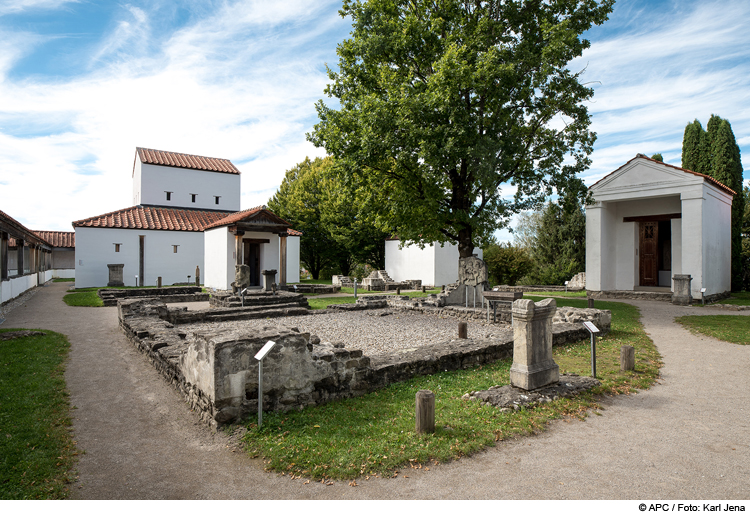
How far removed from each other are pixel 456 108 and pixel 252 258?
1546 centimetres

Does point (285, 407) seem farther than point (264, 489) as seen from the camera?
Yes

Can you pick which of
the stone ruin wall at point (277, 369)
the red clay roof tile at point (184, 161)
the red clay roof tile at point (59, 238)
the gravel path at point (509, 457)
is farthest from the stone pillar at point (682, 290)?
the red clay roof tile at point (59, 238)

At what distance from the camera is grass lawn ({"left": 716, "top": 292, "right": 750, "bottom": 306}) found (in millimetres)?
18422

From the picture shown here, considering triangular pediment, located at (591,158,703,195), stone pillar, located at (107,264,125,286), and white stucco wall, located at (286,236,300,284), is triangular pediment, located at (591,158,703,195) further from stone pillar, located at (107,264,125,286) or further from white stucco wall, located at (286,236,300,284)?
stone pillar, located at (107,264,125,286)

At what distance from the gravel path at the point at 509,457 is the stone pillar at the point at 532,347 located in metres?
0.88

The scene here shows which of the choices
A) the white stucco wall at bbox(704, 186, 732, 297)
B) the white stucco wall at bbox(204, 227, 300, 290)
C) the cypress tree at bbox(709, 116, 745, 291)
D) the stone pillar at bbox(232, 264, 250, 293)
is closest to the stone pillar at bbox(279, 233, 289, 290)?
the white stucco wall at bbox(204, 227, 300, 290)

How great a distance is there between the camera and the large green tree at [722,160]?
74.9 feet

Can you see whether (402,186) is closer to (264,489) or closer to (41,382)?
(41,382)

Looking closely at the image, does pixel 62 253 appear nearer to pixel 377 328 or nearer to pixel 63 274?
pixel 63 274

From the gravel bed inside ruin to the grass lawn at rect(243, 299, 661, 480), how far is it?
2.68 meters

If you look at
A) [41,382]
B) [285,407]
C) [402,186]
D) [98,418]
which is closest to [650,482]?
[285,407]

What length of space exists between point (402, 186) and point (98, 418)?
12.7 metres

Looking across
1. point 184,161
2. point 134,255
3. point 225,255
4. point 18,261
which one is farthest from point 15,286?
point 184,161

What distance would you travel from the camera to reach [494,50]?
1398 centimetres
